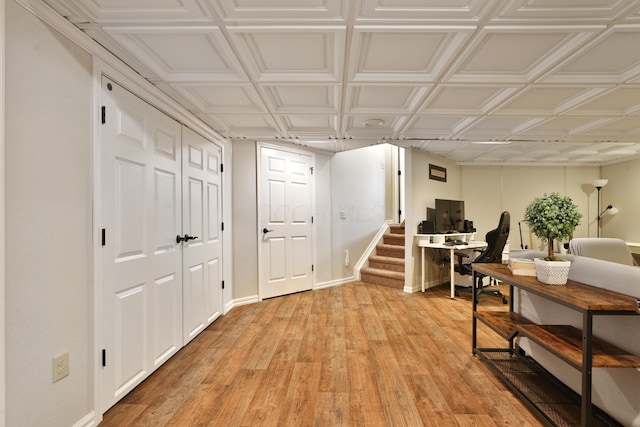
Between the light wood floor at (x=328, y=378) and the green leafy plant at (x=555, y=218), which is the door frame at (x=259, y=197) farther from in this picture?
the green leafy plant at (x=555, y=218)

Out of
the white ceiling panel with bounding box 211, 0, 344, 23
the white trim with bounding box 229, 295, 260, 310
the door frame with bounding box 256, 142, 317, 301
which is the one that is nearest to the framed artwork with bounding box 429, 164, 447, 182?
the door frame with bounding box 256, 142, 317, 301

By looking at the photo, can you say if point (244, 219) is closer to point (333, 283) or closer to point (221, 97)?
point (221, 97)

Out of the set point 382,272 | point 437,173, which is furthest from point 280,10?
point 437,173

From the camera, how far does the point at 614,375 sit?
151 centimetres

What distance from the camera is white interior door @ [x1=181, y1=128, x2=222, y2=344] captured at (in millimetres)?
2678

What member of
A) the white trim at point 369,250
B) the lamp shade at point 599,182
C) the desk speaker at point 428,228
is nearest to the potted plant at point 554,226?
the desk speaker at point 428,228

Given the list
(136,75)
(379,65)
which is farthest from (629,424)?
(136,75)

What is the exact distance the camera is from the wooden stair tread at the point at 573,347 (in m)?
1.35

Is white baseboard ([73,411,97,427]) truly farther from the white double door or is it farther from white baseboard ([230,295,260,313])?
white baseboard ([230,295,260,313])

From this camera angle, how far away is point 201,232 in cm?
298

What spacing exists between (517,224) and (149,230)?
22.0 ft

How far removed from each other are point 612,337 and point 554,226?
26.0 inches

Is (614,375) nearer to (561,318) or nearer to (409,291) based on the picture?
(561,318)

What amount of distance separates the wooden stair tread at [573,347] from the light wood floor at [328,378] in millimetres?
487
